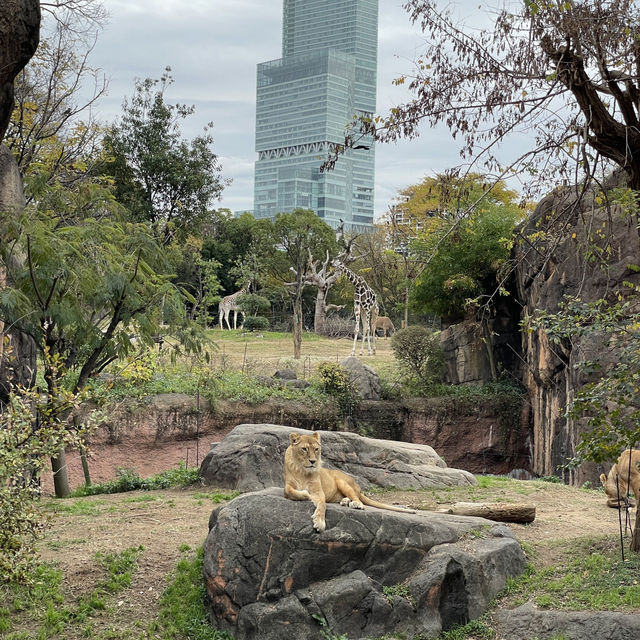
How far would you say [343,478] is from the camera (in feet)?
27.8

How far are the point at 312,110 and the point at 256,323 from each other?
142 meters

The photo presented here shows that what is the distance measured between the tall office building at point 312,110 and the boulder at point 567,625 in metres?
134

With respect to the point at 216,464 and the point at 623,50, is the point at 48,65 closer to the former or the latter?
the point at 216,464

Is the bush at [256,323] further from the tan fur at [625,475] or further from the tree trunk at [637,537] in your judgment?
the tree trunk at [637,537]

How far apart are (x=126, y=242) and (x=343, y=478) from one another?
5393 mm

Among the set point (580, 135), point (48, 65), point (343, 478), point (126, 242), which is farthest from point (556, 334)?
point (48, 65)

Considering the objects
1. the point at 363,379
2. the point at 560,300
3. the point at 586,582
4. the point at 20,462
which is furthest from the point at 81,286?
the point at 363,379

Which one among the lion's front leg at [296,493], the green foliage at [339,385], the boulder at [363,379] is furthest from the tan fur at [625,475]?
the boulder at [363,379]

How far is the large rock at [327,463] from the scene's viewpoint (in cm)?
1311

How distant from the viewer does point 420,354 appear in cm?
2423

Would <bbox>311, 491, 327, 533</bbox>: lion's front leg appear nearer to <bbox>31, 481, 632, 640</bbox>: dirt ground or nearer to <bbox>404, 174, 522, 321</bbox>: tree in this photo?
<bbox>31, 481, 632, 640</bbox>: dirt ground

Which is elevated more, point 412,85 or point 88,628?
point 412,85

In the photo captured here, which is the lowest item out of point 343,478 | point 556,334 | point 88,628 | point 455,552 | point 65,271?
point 88,628

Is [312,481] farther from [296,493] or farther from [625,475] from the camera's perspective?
[625,475]
